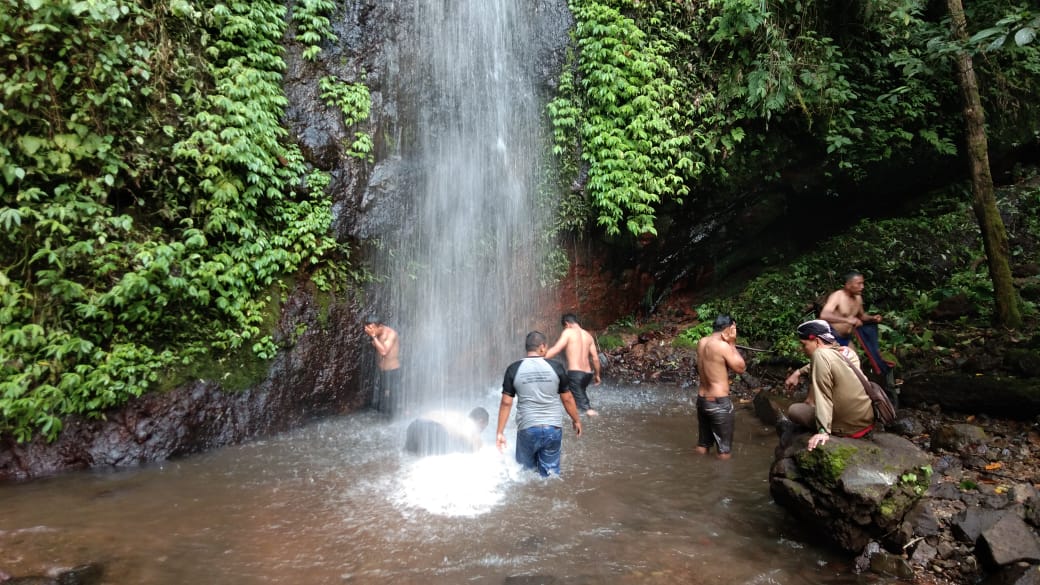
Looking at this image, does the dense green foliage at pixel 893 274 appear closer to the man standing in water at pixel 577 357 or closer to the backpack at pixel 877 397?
the man standing in water at pixel 577 357

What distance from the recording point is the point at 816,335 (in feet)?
15.9

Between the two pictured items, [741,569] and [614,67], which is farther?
[614,67]

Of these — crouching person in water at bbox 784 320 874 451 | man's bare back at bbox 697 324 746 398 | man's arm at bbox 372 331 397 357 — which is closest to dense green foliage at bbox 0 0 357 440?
man's arm at bbox 372 331 397 357

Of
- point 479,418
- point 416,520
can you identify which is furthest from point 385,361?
point 416,520

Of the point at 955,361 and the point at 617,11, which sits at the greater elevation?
the point at 617,11

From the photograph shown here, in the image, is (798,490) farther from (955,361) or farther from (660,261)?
(660,261)

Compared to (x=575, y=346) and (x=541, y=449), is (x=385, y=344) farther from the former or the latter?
(x=541, y=449)

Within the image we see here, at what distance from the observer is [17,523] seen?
511 centimetres

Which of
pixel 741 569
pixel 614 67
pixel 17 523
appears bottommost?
pixel 741 569

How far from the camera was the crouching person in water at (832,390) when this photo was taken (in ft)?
15.4

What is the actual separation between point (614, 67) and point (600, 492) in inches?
306

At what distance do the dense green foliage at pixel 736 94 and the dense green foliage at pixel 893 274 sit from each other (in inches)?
63.9

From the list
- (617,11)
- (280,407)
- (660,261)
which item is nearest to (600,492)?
(280,407)

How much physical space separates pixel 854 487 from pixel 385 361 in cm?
630
